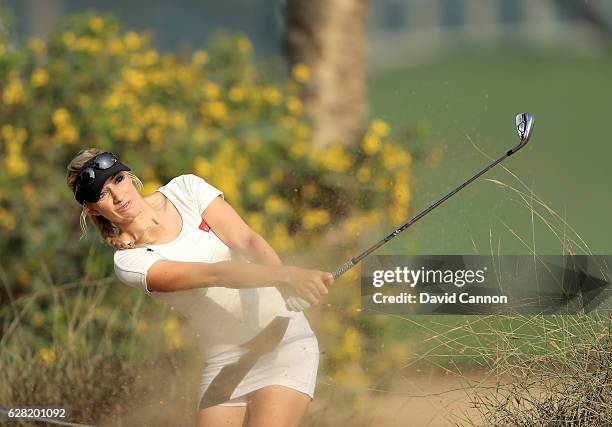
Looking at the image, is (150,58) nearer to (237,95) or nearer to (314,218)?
(237,95)

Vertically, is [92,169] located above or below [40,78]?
below

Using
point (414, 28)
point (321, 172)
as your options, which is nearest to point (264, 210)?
point (321, 172)

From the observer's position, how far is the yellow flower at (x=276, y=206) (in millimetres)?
5777

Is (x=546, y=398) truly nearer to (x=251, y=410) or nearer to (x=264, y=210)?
(x=251, y=410)

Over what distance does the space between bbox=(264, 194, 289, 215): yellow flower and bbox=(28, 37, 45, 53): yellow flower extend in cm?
157

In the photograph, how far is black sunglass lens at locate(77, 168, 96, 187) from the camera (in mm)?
3877

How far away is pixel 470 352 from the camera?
14.5ft

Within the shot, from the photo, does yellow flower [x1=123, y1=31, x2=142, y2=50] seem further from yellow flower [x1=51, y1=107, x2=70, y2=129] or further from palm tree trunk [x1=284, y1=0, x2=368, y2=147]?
palm tree trunk [x1=284, y1=0, x2=368, y2=147]

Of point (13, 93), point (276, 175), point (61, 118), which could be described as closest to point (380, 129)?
point (276, 175)

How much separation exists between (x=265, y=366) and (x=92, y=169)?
0.87 metres

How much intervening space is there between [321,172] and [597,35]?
2.74 metres

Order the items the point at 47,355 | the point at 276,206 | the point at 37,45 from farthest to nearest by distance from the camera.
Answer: the point at 37,45
the point at 276,206
the point at 47,355

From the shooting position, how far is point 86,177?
12.8 ft

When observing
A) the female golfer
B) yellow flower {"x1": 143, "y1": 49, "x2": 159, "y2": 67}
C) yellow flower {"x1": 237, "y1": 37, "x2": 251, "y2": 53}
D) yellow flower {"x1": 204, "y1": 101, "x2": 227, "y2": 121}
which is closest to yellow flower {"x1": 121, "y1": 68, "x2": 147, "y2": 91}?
yellow flower {"x1": 143, "y1": 49, "x2": 159, "y2": 67}
